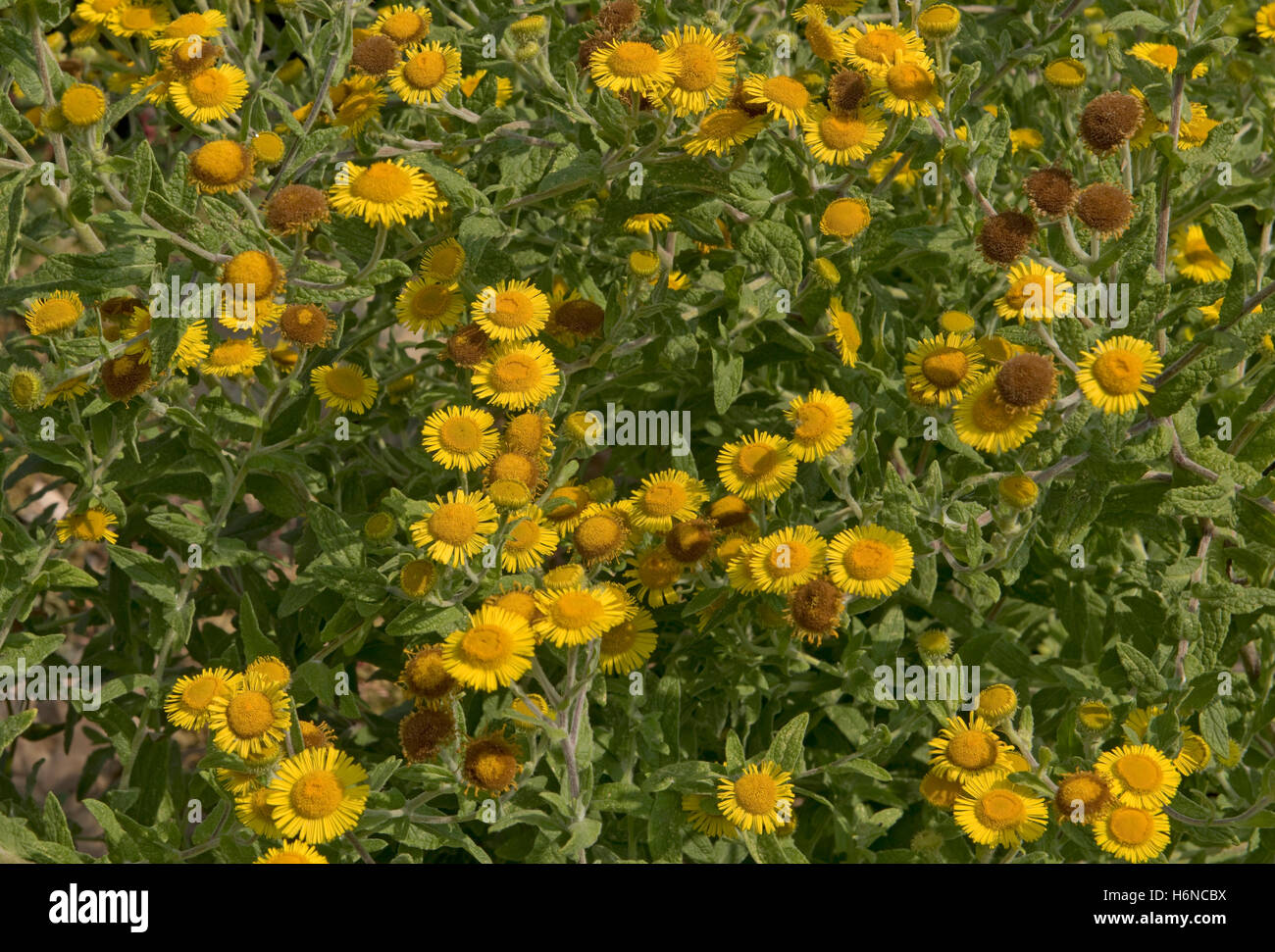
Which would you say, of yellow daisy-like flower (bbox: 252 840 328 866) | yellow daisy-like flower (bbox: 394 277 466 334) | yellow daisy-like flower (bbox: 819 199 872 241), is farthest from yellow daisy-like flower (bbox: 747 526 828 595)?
yellow daisy-like flower (bbox: 252 840 328 866)

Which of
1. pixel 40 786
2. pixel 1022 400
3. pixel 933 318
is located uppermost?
pixel 933 318

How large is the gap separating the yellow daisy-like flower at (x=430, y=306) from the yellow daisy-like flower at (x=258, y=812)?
3.38 feet

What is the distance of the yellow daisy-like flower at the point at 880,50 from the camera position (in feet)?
8.23

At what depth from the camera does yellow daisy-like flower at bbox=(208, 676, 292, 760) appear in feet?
7.70

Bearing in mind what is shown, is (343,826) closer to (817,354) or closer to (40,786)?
(817,354)

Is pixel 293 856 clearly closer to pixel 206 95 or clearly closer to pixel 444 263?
pixel 444 263

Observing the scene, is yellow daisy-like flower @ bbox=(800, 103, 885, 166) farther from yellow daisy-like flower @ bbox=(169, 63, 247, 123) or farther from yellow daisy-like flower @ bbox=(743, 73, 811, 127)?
yellow daisy-like flower @ bbox=(169, 63, 247, 123)

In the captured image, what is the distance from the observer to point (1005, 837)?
93.5 inches

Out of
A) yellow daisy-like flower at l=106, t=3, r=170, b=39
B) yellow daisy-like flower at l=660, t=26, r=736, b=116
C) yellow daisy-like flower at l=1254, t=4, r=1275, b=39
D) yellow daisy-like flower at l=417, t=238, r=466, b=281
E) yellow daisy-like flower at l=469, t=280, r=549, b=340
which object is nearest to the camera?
yellow daisy-like flower at l=660, t=26, r=736, b=116

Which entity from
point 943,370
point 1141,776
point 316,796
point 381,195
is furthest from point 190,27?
point 1141,776

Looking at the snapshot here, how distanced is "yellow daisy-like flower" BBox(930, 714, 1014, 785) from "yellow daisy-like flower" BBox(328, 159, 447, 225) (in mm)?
1490

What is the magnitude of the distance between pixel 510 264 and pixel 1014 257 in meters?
1.06

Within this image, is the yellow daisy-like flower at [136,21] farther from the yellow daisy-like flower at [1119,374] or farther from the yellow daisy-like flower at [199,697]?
the yellow daisy-like flower at [1119,374]

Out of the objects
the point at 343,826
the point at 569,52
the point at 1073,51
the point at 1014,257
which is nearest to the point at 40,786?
the point at 343,826
